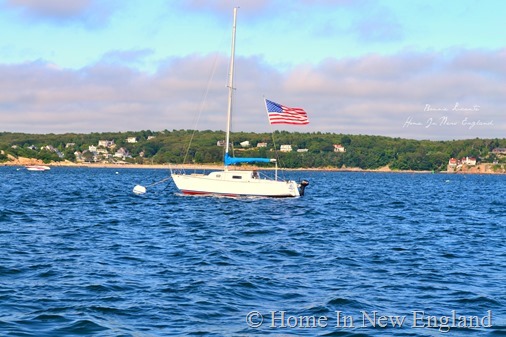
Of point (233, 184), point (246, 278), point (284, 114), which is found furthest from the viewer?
point (233, 184)

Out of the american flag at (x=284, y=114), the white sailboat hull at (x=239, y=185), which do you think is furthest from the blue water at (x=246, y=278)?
the white sailboat hull at (x=239, y=185)

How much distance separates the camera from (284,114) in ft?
184

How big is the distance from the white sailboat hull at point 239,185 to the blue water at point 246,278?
63.6ft

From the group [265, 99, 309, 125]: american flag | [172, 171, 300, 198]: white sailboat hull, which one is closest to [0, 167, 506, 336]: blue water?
Result: [265, 99, 309, 125]: american flag

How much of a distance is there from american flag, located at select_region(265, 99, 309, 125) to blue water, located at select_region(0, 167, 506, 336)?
57.9 feet

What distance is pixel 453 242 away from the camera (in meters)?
31.2

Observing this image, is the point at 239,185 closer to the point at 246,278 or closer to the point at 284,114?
the point at 284,114

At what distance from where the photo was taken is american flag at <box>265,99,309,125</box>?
5575cm

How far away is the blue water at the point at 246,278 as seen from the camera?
611 inches

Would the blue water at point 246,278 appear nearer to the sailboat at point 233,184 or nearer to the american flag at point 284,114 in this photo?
the american flag at point 284,114

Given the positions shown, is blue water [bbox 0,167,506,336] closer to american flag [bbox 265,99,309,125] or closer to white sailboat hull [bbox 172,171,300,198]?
american flag [bbox 265,99,309,125]

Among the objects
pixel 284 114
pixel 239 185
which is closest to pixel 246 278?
pixel 284 114

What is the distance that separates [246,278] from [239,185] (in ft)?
125

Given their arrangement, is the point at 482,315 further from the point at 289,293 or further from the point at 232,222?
the point at 232,222
